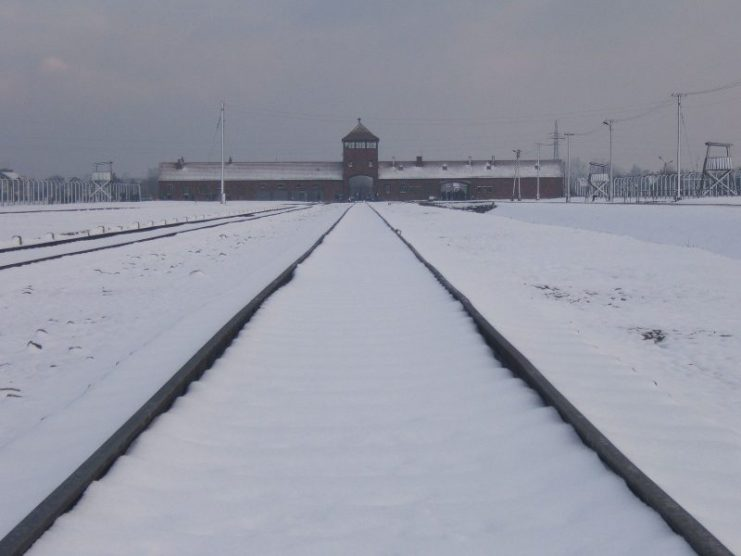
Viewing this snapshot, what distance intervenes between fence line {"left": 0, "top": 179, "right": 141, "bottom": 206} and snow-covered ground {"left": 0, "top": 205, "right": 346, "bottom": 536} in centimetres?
4750

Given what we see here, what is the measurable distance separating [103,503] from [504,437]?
2083mm

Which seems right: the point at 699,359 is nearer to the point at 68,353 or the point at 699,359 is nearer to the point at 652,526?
the point at 652,526

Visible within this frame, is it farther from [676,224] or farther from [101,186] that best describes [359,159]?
[676,224]

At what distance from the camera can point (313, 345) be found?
6949mm

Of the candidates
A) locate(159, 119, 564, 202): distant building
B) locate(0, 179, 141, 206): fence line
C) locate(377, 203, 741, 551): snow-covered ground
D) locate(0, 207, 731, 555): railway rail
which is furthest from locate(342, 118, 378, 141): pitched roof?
locate(0, 207, 731, 555): railway rail

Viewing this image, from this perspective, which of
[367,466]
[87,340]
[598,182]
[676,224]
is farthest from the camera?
[598,182]

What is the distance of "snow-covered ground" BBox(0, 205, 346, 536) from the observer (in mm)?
4133

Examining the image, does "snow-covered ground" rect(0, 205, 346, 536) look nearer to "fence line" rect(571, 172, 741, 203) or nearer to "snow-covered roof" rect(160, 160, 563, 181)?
"fence line" rect(571, 172, 741, 203)

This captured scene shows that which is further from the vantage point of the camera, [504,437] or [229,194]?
[229,194]

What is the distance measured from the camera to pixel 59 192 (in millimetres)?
73500

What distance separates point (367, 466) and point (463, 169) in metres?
114

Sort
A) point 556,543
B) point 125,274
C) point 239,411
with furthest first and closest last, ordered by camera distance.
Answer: point 125,274
point 239,411
point 556,543

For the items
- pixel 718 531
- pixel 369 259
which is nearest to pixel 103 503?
pixel 718 531

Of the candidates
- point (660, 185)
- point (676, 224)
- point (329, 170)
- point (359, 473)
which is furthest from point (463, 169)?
point (359, 473)
